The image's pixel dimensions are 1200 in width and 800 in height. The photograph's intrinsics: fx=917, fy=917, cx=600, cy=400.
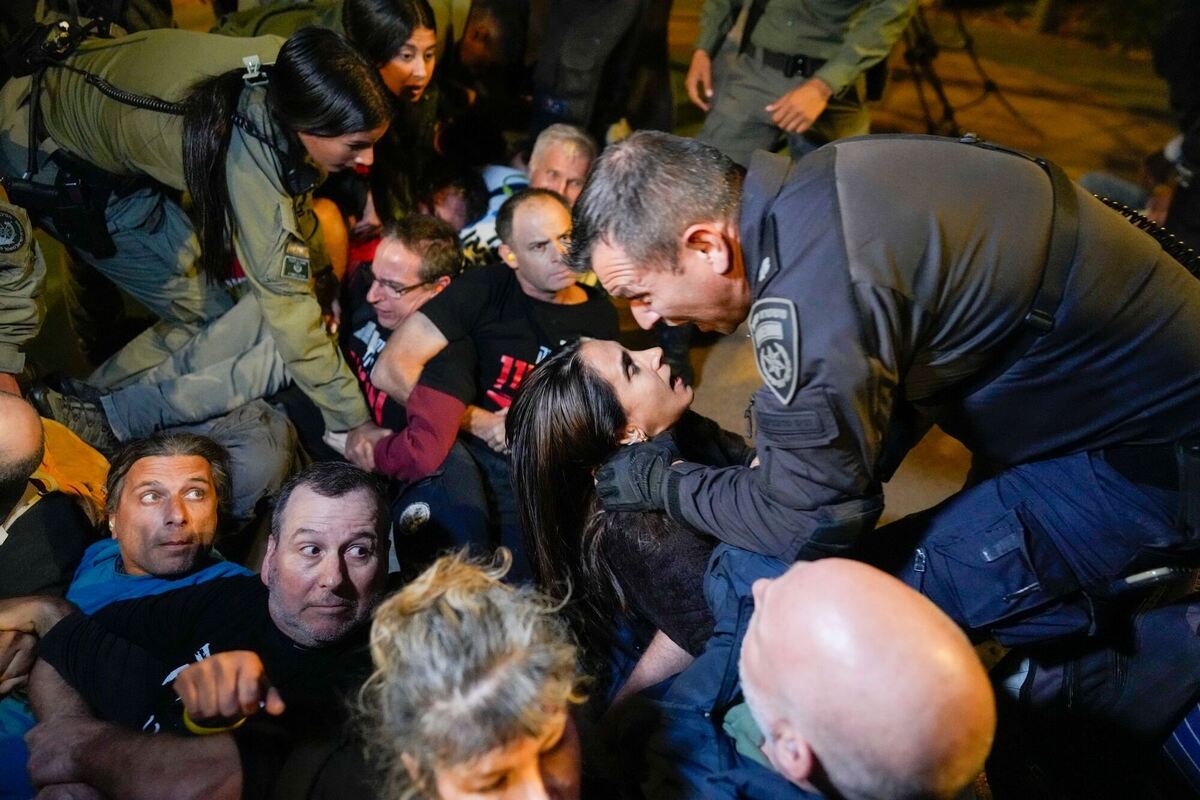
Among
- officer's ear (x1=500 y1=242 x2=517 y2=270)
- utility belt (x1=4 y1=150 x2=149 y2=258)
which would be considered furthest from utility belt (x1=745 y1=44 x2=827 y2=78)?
utility belt (x1=4 y1=150 x2=149 y2=258)

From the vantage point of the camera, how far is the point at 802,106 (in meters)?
3.39

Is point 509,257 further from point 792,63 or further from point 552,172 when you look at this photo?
point 792,63

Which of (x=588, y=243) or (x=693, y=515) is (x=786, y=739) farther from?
(x=588, y=243)

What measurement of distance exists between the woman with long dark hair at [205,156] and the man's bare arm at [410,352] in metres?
0.16

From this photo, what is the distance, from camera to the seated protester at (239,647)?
146 cm

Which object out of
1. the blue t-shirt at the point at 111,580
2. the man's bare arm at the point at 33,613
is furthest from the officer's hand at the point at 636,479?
the man's bare arm at the point at 33,613

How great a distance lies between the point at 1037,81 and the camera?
6973mm

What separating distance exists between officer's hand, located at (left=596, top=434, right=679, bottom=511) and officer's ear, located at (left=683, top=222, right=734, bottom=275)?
0.41m

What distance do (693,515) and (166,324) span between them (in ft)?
7.24

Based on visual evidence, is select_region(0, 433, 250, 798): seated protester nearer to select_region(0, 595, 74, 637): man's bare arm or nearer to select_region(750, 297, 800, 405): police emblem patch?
select_region(0, 595, 74, 637): man's bare arm

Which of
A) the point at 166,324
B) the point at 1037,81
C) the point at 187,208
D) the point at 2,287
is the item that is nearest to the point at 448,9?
the point at 187,208

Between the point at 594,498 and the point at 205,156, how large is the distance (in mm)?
1412

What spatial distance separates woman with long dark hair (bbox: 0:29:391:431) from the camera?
241 cm

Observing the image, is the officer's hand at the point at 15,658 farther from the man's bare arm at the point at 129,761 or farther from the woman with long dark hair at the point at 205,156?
the woman with long dark hair at the point at 205,156
